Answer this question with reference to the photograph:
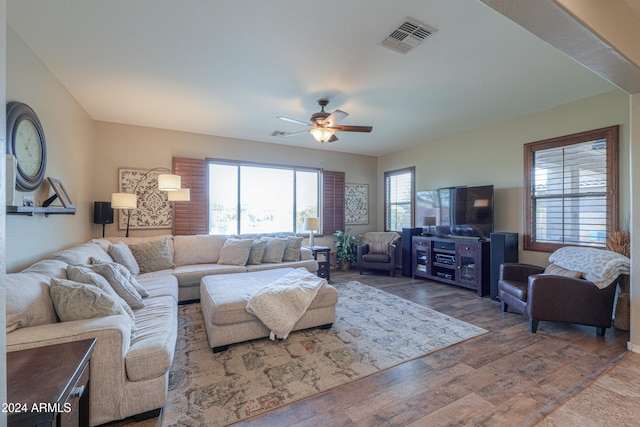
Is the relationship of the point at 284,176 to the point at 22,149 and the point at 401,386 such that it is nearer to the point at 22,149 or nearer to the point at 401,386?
the point at 22,149

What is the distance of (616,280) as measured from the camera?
108 inches

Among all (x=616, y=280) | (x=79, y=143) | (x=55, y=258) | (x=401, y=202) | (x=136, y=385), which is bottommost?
(x=136, y=385)

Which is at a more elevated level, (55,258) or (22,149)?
(22,149)

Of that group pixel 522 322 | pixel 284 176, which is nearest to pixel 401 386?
pixel 522 322

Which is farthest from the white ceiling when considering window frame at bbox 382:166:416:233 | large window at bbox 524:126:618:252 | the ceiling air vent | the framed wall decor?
window frame at bbox 382:166:416:233

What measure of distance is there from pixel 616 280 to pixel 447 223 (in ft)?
7.48

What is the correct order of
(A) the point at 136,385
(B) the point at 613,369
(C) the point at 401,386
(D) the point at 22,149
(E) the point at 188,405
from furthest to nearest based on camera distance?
(D) the point at 22,149 → (B) the point at 613,369 → (C) the point at 401,386 → (E) the point at 188,405 → (A) the point at 136,385

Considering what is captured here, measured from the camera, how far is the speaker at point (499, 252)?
3.84 metres

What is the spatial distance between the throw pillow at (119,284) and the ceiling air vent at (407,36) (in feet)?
10.0

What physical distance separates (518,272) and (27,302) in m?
4.71

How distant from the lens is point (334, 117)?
10.4ft

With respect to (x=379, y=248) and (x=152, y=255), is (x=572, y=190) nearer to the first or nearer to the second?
(x=379, y=248)

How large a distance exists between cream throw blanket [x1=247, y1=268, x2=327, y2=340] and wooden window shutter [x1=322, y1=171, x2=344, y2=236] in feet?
10.8

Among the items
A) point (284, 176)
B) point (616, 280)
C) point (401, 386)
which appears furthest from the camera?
point (284, 176)
